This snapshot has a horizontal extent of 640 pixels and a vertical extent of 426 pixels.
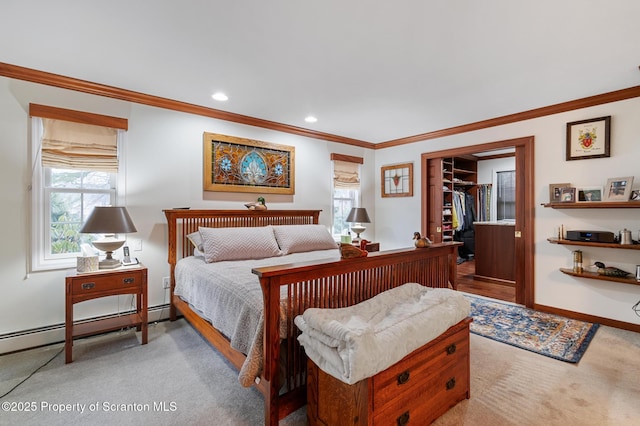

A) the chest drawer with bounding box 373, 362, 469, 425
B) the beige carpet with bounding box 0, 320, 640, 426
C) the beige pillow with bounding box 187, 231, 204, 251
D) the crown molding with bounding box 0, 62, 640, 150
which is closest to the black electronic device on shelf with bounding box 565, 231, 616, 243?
the beige carpet with bounding box 0, 320, 640, 426

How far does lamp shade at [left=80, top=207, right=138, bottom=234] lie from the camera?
2.52m

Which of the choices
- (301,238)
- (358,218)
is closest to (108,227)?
(301,238)

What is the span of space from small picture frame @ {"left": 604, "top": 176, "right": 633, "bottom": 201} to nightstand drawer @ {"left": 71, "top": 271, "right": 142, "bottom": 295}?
4.65m

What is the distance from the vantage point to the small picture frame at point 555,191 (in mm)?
3354

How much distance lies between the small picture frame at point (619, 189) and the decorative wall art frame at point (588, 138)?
303 mm

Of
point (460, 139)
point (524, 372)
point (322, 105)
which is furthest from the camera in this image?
point (460, 139)

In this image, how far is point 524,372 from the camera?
2.27 metres

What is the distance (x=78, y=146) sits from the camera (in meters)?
2.84

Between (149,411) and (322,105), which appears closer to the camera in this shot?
(149,411)

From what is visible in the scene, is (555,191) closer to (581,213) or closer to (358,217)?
(581,213)

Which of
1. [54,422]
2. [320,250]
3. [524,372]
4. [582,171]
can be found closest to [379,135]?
[320,250]

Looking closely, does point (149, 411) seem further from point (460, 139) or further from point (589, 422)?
point (460, 139)

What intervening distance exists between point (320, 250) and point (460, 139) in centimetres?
261

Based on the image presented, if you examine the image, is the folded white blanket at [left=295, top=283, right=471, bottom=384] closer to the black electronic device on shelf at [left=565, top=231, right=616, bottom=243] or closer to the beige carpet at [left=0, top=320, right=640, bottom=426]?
the beige carpet at [left=0, top=320, right=640, bottom=426]
